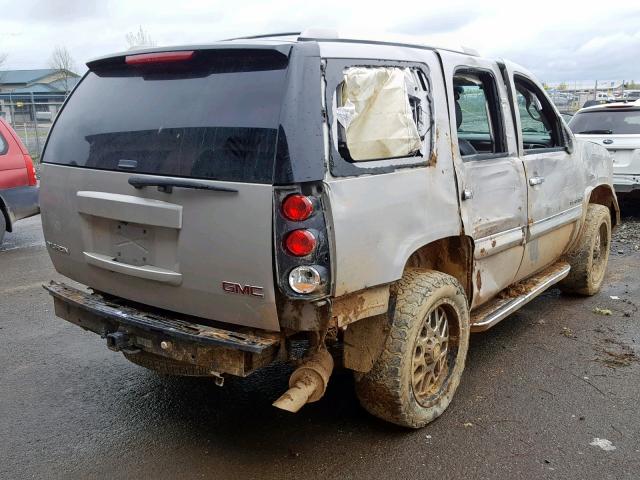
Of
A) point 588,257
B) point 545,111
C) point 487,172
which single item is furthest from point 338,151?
point 588,257

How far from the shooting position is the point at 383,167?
3.05m

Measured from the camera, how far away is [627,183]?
8.91m

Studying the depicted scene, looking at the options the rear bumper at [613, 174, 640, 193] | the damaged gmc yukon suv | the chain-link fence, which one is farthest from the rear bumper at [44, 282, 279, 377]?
the chain-link fence

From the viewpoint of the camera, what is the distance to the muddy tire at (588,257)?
5.60 metres

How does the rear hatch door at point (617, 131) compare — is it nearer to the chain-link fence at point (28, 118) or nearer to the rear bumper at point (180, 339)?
the rear bumper at point (180, 339)

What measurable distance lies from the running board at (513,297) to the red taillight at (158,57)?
236 centimetres

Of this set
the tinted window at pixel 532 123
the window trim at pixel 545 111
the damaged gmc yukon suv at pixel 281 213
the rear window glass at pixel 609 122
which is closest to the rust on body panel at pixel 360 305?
the damaged gmc yukon suv at pixel 281 213

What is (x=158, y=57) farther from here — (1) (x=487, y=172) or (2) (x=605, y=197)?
(2) (x=605, y=197)

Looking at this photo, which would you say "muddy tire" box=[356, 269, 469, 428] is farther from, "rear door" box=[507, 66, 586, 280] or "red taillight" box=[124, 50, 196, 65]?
"red taillight" box=[124, 50, 196, 65]

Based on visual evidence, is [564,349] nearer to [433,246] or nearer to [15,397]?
[433,246]

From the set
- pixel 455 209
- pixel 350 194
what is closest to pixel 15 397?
pixel 350 194

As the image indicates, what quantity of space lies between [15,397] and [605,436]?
3.52m

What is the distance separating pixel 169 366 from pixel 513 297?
102 inches

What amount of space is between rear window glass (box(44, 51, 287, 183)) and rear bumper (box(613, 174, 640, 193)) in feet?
24.9
